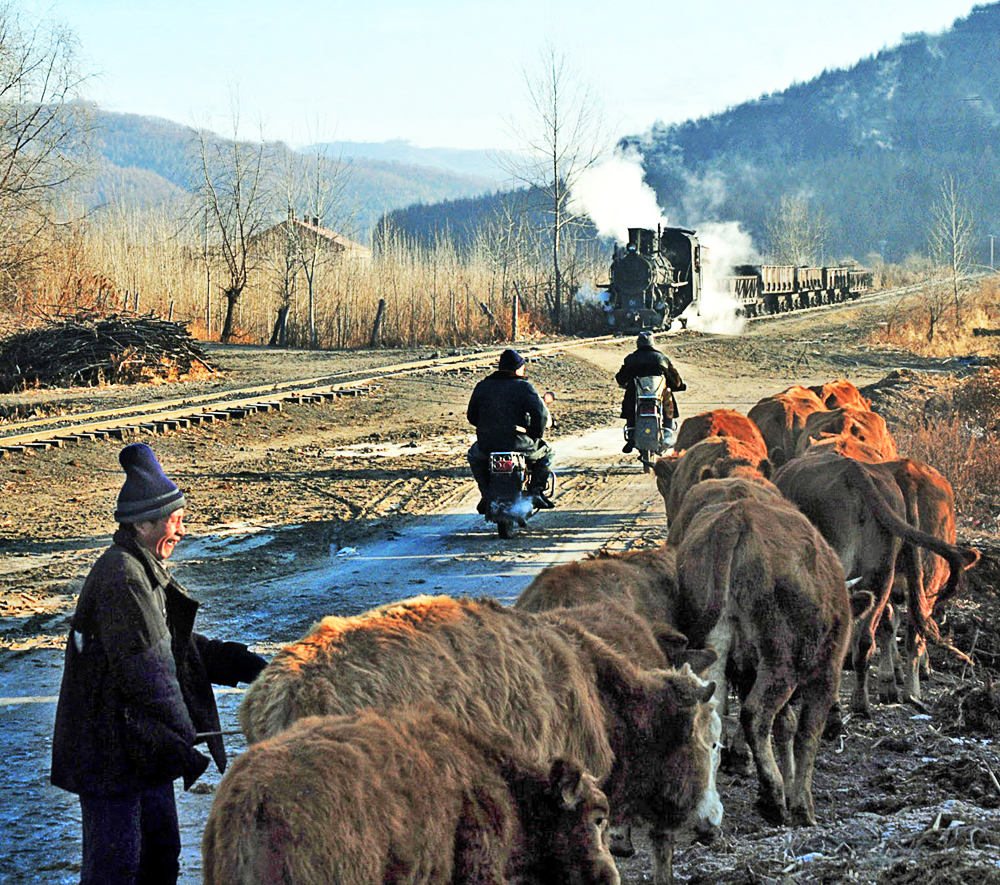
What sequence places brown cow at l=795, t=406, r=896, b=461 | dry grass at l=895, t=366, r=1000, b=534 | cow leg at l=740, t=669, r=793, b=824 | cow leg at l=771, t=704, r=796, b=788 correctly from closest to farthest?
1. cow leg at l=740, t=669, r=793, b=824
2. cow leg at l=771, t=704, r=796, b=788
3. brown cow at l=795, t=406, r=896, b=461
4. dry grass at l=895, t=366, r=1000, b=534

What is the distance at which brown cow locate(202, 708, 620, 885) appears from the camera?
11.6 feet

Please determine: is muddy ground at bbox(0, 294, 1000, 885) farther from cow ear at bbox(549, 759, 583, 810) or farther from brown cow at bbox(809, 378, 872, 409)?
brown cow at bbox(809, 378, 872, 409)

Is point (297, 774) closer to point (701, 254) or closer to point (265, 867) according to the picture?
point (265, 867)

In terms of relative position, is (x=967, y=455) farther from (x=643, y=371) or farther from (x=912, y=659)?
(x=912, y=659)

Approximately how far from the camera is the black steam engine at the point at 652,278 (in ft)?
134

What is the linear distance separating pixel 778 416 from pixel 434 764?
10.1 m

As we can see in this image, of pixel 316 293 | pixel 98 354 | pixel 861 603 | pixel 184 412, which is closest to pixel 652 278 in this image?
pixel 316 293

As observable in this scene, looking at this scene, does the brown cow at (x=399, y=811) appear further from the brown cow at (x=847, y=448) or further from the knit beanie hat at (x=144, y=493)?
the brown cow at (x=847, y=448)

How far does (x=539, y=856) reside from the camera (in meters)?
4.33

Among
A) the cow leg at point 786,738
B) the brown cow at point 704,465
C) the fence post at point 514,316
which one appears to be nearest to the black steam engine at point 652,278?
the fence post at point 514,316

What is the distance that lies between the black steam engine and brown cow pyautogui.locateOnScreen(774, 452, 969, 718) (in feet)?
106

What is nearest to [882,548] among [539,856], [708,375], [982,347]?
[539,856]

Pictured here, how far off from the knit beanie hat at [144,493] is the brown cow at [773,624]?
3272 mm

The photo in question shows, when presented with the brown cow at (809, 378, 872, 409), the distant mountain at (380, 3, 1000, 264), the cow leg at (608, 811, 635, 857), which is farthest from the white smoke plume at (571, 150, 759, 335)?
the distant mountain at (380, 3, 1000, 264)
